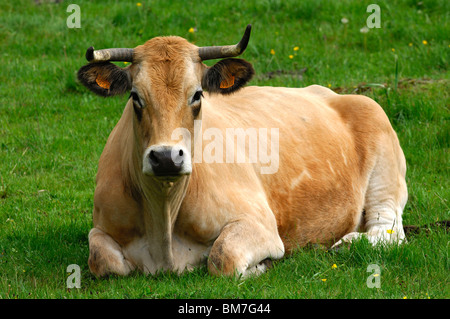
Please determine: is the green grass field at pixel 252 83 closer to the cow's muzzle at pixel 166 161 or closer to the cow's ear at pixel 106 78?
the cow's muzzle at pixel 166 161

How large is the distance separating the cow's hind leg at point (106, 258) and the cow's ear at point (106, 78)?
122cm

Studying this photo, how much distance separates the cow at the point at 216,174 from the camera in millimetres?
5711

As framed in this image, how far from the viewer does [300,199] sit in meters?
7.29

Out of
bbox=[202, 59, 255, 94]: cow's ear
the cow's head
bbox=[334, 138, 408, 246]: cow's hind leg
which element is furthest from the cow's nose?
bbox=[334, 138, 408, 246]: cow's hind leg

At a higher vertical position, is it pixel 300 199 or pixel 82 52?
pixel 82 52

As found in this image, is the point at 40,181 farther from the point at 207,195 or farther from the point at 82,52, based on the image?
the point at 82,52

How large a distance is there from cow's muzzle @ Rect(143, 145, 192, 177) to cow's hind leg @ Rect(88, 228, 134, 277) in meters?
1.04

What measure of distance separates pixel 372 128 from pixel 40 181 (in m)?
3.87

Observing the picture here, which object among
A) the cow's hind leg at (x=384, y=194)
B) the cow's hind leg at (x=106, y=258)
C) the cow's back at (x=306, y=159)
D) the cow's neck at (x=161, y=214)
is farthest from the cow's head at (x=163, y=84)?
the cow's hind leg at (x=384, y=194)

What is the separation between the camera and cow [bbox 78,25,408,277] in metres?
5.71

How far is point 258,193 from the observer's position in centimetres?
677

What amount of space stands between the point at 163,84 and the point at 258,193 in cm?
162

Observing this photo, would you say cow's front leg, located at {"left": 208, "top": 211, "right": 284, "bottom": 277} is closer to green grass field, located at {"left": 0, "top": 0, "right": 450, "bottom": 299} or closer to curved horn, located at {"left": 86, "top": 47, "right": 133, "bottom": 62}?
green grass field, located at {"left": 0, "top": 0, "right": 450, "bottom": 299}

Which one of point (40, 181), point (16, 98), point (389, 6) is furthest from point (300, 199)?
point (389, 6)
